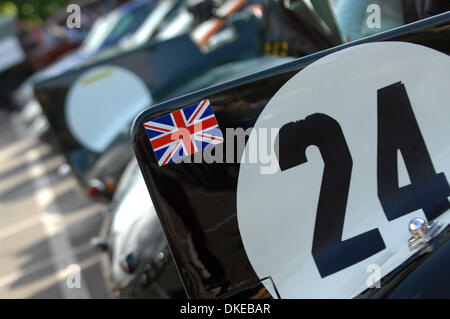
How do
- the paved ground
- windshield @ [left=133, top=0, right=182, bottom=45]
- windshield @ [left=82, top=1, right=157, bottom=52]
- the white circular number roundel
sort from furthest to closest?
Result: 1. windshield @ [left=82, top=1, right=157, bottom=52]
2. windshield @ [left=133, top=0, right=182, bottom=45]
3. the paved ground
4. the white circular number roundel

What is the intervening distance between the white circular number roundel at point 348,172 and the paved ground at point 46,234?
6.98ft

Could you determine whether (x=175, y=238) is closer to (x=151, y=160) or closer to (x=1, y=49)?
(x=151, y=160)

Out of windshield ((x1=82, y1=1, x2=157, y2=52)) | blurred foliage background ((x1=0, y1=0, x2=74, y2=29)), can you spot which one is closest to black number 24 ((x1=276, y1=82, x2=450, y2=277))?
windshield ((x1=82, y1=1, x2=157, y2=52))

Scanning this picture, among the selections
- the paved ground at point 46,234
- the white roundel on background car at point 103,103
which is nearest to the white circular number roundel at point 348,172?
the paved ground at point 46,234

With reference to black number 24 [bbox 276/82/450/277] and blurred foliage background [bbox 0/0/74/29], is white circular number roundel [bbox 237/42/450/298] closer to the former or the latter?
black number 24 [bbox 276/82/450/277]

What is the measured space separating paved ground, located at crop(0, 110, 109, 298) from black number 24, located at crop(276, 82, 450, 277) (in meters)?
2.18

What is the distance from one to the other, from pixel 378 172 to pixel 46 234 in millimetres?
5203

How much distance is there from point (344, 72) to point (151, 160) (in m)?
0.74

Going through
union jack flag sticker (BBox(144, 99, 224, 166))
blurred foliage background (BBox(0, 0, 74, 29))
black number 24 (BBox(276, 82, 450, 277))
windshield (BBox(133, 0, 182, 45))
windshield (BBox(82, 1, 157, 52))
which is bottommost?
black number 24 (BBox(276, 82, 450, 277))

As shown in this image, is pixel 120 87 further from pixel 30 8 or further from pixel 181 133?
pixel 30 8

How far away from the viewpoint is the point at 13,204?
25.6 feet

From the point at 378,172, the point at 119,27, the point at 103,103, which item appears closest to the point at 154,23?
the point at 119,27

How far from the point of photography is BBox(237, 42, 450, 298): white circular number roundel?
1836 mm
